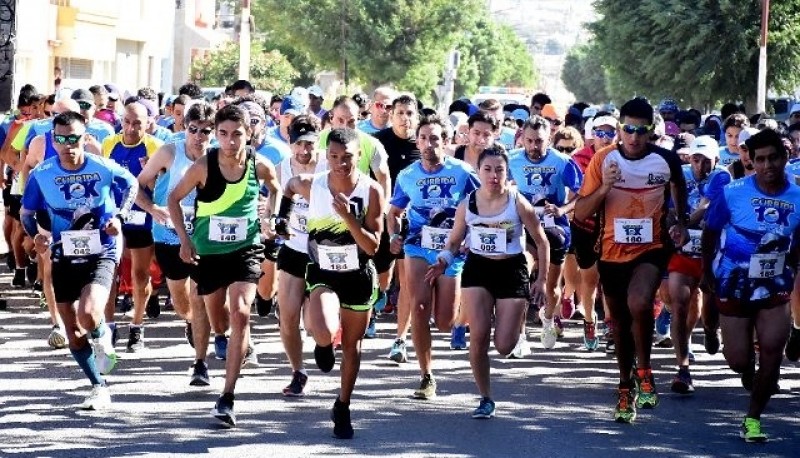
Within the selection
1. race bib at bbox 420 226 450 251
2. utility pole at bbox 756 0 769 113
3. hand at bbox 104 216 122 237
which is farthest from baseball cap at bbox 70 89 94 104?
utility pole at bbox 756 0 769 113

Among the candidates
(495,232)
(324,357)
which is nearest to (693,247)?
(495,232)

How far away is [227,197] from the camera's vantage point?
10.3m

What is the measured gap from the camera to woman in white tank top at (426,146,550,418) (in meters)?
10.3

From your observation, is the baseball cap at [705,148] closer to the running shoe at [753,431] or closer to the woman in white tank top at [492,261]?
the woman in white tank top at [492,261]

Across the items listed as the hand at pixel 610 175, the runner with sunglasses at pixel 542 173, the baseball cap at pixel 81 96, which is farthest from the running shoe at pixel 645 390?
the baseball cap at pixel 81 96

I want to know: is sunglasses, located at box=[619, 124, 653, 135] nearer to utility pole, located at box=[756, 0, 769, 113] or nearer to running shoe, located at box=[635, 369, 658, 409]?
running shoe, located at box=[635, 369, 658, 409]

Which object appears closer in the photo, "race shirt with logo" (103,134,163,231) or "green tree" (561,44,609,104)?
"race shirt with logo" (103,134,163,231)

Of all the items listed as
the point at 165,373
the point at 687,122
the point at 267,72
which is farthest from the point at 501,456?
the point at 267,72

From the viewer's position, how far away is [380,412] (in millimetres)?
10516

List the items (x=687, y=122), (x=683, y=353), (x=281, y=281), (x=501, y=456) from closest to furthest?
1. (x=501, y=456)
2. (x=281, y=281)
3. (x=683, y=353)
4. (x=687, y=122)

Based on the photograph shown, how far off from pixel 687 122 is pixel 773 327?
11.6 m

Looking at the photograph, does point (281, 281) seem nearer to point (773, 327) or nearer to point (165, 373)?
point (165, 373)

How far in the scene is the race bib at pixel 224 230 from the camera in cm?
1029

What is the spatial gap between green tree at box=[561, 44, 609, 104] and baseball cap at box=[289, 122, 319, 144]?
114 m
